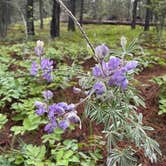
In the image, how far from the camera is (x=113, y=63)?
68.6 inches

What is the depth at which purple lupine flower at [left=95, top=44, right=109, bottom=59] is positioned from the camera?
5.57 ft

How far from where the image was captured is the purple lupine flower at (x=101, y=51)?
5.57 ft

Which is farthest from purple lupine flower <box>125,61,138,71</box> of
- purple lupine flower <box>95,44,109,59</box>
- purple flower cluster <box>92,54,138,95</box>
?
purple lupine flower <box>95,44,109,59</box>

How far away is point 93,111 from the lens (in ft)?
6.14

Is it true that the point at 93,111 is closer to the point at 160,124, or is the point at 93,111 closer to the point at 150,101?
the point at 160,124

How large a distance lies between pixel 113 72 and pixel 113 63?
0.15ft

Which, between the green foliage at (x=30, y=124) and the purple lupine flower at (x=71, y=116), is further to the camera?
the green foliage at (x=30, y=124)

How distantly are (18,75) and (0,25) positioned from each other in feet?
43.9

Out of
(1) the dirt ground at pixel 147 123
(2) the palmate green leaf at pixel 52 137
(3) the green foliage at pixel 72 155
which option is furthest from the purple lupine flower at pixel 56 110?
(2) the palmate green leaf at pixel 52 137

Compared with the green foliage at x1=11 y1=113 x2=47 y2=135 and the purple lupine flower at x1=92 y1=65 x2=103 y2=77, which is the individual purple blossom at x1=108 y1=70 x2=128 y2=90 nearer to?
the purple lupine flower at x1=92 y1=65 x2=103 y2=77

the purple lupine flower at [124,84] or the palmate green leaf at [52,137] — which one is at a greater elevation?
the purple lupine flower at [124,84]

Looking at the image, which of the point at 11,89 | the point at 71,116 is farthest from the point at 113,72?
the point at 11,89

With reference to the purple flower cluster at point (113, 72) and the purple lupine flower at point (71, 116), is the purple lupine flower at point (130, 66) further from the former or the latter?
the purple lupine flower at point (71, 116)

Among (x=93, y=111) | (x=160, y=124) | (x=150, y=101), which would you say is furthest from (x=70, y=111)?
(x=150, y=101)
